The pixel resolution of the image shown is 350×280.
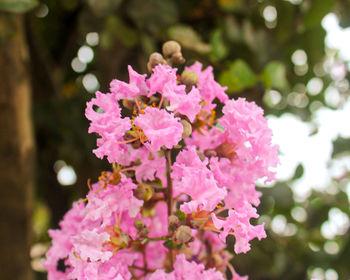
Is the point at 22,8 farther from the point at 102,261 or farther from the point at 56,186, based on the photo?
the point at 56,186

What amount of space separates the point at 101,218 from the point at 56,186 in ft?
5.34

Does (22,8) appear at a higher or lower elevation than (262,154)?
higher

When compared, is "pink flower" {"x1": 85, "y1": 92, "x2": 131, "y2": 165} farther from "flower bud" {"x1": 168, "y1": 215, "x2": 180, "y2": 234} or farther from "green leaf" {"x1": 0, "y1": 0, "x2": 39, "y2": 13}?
"green leaf" {"x1": 0, "y1": 0, "x2": 39, "y2": 13}

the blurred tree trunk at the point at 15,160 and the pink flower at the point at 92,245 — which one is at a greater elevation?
the blurred tree trunk at the point at 15,160

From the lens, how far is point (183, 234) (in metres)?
0.55

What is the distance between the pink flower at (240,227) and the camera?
0.56 metres

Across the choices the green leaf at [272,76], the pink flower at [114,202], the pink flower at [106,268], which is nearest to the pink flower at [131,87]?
the pink flower at [114,202]

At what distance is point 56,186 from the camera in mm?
2166

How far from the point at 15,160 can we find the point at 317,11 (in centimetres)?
97

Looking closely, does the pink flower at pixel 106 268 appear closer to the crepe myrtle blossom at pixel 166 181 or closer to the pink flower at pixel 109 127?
the crepe myrtle blossom at pixel 166 181

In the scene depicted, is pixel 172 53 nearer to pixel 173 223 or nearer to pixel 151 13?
pixel 173 223

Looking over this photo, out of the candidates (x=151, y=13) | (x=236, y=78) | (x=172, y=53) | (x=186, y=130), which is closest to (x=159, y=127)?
(x=186, y=130)

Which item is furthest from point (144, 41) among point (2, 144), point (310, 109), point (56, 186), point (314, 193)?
point (314, 193)

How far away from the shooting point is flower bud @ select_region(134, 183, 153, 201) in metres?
0.60
